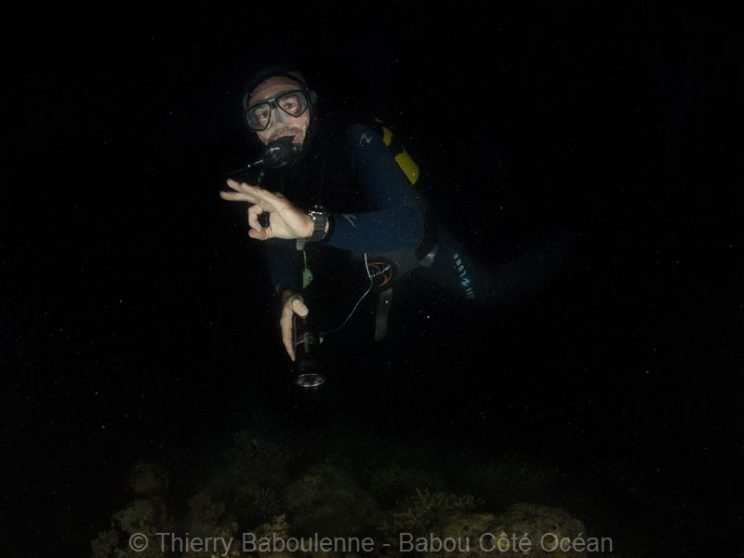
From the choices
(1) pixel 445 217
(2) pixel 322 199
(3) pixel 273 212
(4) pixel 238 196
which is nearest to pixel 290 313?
(2) pixel 322 199

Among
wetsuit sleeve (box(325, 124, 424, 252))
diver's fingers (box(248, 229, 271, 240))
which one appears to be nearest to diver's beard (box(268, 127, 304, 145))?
wetsuit sleeve (box(325, 124, 424, 252))

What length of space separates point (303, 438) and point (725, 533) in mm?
5340

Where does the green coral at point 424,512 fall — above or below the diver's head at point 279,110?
below

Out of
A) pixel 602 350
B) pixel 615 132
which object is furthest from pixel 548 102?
pixel 602 350

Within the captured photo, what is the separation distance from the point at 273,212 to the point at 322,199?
113cm

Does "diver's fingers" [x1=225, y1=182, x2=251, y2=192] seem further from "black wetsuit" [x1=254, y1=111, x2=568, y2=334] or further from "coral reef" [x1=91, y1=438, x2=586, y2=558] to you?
"coral reef" [x1=91, y1=438, x2=586, y2=558]

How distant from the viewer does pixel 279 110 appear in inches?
133

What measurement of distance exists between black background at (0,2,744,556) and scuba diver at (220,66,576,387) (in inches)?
142

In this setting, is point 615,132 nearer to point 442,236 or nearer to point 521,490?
point 442,236

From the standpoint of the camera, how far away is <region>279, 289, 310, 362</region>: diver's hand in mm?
3180

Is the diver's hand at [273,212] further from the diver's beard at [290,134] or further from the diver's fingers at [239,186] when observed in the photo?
the diver's beard at [290,134]

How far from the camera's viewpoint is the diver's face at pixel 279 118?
11.2ft

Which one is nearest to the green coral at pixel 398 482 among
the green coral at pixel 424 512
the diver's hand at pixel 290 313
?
the green coral at pixel 424 512

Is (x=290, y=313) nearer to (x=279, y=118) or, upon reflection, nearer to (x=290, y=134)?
(x=290, y=134)
